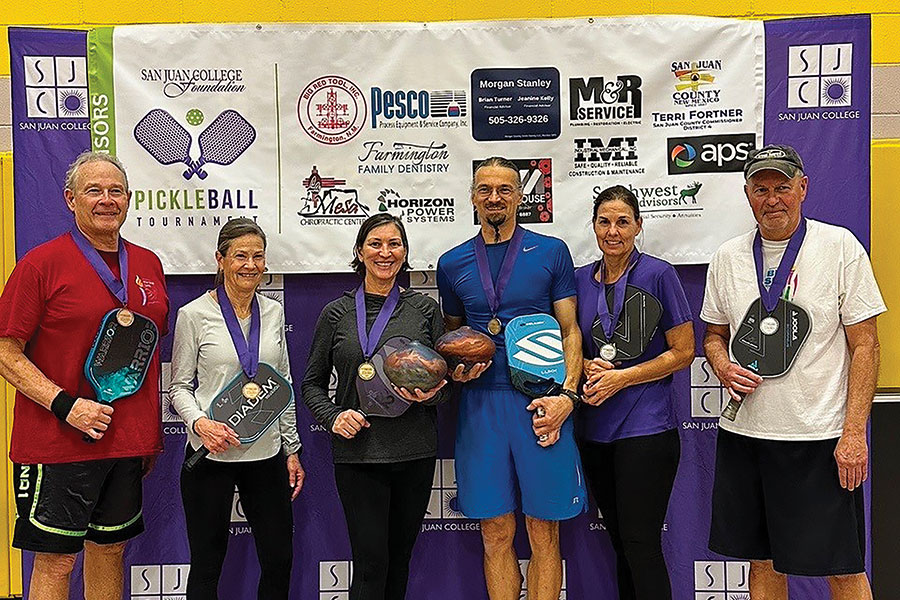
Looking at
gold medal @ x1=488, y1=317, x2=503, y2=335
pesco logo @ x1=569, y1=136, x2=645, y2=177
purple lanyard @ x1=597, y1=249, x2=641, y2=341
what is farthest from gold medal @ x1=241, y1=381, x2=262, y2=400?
pesco logo @ x1=569, y1=136, x2=645, y2=177

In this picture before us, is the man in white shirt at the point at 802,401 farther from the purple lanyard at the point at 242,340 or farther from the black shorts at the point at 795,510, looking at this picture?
the purple lanyard at the point at 242,340

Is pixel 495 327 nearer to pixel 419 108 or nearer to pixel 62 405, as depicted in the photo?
pixel 419 108

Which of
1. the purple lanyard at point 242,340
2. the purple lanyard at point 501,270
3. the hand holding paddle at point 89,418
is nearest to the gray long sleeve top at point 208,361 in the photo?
the purple lanyard at point 242,340

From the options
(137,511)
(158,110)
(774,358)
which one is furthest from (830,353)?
(158,110)

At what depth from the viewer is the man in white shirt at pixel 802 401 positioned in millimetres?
2609

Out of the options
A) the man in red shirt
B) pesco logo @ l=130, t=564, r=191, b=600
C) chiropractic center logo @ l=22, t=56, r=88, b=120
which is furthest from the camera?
pesco logo @ l=130, t=564, r=191, b=600

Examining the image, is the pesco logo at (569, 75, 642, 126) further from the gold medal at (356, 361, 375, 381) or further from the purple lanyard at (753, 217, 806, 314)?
the gold medal at (356, 361, 375, 381)

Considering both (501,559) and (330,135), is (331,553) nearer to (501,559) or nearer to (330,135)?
(501,559)

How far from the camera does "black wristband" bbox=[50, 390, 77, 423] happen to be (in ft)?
8.70

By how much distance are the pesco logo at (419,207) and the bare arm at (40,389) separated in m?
1.39

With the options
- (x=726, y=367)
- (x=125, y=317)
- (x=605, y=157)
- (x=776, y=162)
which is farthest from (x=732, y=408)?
(x=125, y=317)

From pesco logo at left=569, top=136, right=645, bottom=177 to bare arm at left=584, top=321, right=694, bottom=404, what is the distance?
0.82m

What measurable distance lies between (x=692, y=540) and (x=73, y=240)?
2742 mm

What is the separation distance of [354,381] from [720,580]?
1.90 metres
